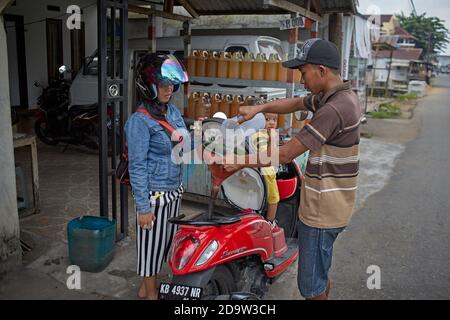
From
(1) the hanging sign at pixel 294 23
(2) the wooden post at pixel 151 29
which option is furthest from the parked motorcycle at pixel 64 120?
(1) the hanging sign at pixel 294 23

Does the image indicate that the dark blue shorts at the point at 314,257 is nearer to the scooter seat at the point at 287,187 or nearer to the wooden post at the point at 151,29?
the scooter seat at the point at 287,187

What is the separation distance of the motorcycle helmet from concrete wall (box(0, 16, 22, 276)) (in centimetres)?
117

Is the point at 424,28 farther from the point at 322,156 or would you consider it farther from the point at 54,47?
the point at 322,156

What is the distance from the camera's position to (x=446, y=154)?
9586mm

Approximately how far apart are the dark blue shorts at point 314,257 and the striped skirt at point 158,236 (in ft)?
3.03

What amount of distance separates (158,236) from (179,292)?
57 centimetres

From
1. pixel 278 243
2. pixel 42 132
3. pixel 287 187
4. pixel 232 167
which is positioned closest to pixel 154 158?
pixel 232 167

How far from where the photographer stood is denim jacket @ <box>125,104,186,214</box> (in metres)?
2.84

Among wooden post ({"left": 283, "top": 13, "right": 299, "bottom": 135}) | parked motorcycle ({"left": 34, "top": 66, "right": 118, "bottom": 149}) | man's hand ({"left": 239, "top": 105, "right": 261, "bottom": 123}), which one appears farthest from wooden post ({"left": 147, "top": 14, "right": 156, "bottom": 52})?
man's hand ({"left": 239, "top": 105, "right": 261, "bottom": 123})

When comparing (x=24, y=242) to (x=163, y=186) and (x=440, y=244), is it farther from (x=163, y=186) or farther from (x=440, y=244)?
(x=440, y=244)

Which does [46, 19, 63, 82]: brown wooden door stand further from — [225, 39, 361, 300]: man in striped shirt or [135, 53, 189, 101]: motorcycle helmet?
[225, 39, 361, 300]: man in striped shirt

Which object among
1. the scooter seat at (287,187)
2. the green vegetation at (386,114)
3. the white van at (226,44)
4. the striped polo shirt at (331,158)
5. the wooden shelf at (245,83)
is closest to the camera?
the striped polo shirt at (331,158)

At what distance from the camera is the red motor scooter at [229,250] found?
2.66m
